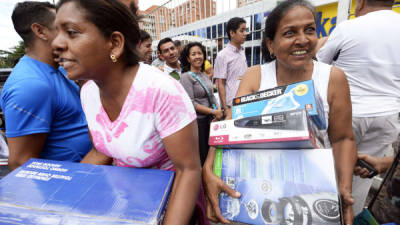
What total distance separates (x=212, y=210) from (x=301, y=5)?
128 cm

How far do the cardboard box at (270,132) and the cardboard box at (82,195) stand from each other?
0.35m

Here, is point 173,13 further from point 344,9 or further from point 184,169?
point 184,169

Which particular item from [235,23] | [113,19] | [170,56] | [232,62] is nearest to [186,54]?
[170,56]

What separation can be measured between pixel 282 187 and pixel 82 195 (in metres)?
0.84

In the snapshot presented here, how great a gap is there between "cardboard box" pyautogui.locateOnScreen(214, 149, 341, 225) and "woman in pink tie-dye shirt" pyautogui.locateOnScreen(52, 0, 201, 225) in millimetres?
217

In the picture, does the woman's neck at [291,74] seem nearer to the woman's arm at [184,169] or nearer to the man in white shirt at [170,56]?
the woman's arm at [184,169]

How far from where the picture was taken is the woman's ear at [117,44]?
986mm

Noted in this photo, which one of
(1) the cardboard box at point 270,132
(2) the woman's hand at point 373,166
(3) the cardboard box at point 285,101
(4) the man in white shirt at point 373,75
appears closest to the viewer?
(1) the cardboard box at point 270,132

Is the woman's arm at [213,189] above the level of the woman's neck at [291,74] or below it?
below

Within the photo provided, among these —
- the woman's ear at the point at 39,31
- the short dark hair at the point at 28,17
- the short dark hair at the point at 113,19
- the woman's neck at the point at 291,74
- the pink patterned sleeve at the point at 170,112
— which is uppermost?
the short dark hair at the point at 28,17

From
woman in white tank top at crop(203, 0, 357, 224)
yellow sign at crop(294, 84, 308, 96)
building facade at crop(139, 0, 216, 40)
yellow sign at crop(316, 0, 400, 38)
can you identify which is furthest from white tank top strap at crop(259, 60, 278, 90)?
building facade at crop(139, 0, 216, 40)

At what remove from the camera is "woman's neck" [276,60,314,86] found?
1.29m

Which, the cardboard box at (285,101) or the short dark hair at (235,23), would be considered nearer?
the cardboard box at (285,101)

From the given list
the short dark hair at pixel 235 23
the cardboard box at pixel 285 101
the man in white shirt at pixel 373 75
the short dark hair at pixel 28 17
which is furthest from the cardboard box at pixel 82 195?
the short dark hair at pixel 235 23
